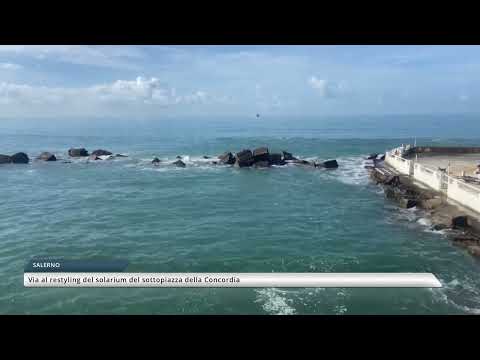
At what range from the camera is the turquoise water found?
12312mm

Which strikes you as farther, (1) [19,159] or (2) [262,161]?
(1) [19,159]

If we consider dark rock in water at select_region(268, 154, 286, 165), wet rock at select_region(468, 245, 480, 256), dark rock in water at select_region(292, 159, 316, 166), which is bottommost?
wet rock at select_region(468, 245, 480, 256)

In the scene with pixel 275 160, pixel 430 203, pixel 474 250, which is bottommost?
pixel 474 250

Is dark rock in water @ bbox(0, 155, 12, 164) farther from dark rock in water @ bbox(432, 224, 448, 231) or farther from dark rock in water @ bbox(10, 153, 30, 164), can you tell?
dark rock in water @ bbox(432, 224, 448, 231)

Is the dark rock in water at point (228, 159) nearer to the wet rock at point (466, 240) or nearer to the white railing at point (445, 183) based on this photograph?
the white railing at point (445, 183)

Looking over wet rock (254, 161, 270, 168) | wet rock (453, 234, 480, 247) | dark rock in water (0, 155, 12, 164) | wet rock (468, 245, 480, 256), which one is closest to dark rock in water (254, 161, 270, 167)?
wet rock (254, 161, 270, 168)

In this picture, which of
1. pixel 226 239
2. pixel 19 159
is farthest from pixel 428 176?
pixel 19 159

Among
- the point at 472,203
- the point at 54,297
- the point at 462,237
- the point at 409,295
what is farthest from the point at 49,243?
the point at 472,203

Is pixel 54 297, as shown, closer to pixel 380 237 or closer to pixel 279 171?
pixel 380 237

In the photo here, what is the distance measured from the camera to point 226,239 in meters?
19.3

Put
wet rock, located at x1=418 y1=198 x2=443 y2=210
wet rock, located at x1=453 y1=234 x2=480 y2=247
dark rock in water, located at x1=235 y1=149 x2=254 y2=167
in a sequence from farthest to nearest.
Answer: dark rock in water, located at x1=235 y1=149 x2=254 y2=167 → wet rock, located at x1=418 y1=198 x2=443 y2=210 → wet rock, located at x1=453 y1=234 x2=480 y2=247
